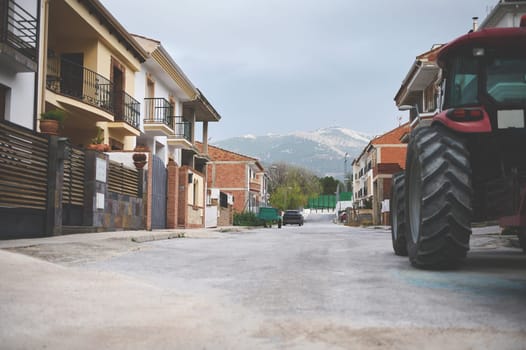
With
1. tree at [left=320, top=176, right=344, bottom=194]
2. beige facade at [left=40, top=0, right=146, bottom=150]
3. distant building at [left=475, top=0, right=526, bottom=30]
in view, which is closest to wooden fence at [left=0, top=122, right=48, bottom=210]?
beige facade at [left=40, top=0, right=146, bottom=150]

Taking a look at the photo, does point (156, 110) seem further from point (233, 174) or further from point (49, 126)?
point (233, 174)

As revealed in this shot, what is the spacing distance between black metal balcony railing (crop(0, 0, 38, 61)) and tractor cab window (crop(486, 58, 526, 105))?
1123 centimetres

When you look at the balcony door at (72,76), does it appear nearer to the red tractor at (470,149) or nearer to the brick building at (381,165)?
the red tractor at (470,149)

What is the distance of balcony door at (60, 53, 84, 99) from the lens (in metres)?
20.1

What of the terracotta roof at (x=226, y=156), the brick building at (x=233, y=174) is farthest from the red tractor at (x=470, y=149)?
the terracotta roof at (x=226, y=156)

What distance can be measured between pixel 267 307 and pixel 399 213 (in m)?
4.37

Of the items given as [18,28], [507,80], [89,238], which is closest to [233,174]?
[18,28]

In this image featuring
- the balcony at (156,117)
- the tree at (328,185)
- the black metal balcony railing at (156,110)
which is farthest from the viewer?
the tree at (328,185)

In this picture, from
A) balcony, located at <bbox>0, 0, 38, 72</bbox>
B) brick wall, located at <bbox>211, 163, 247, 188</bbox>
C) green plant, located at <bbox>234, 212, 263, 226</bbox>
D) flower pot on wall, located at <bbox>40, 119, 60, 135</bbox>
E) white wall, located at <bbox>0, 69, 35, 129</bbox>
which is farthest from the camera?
brick wall, located at <bbox>211, 163, 247, 188</bbox>

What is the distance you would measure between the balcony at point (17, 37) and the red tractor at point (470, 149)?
1065cm

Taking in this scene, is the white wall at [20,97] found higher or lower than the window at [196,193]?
higher

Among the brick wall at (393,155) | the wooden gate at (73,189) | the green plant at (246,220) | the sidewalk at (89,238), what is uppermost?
the brick wall at (393,155)

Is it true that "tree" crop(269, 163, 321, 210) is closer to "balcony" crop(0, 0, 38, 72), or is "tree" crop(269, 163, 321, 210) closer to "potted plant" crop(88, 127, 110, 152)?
"potted plant" crop(88, 127, 110, 152)

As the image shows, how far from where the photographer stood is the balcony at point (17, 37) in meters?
13.5
